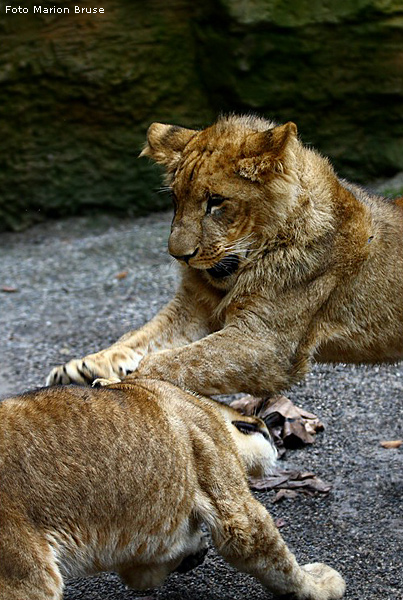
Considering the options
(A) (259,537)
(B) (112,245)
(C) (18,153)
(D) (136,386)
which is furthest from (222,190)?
(C) (18,153)

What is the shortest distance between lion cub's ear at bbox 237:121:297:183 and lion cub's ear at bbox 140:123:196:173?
49 cm

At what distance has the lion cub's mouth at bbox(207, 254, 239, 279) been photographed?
4.91 m

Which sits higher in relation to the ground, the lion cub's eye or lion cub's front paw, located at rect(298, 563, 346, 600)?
the lion cub's eye

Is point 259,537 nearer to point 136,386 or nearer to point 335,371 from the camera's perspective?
point 136,386

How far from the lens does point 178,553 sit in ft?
12.2

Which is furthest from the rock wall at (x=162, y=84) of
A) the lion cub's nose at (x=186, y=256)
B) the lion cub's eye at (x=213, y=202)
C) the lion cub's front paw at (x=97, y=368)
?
the lion cub's front paw at (x=97, y=368)

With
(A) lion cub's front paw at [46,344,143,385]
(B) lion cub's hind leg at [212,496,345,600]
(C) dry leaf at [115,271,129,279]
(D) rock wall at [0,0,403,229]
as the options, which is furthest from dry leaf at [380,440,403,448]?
(D) rock wall at [0,0,403,229]

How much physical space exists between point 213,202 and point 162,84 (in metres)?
5.47

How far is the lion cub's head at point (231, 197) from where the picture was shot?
15.8 ft

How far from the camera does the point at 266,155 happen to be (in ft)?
15.8

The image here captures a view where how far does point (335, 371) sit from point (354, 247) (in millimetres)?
1669

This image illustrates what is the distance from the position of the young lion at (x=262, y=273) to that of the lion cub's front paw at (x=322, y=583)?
997mm

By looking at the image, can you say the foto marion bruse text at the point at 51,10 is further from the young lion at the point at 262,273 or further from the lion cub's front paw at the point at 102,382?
the lion cub's front paw at the point at 102,382

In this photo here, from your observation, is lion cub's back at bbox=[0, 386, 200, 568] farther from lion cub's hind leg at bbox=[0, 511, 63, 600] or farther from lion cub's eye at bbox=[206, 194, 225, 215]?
lion cub's eye at bbox=[206, 194, 225, 215]
